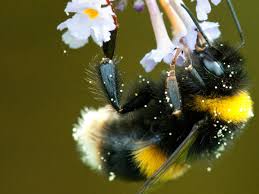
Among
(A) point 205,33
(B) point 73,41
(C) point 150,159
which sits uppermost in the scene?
(B) point 73,41

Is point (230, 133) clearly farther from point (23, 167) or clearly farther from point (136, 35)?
point (23, 167)

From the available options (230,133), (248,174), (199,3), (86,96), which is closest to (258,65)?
(248,174)

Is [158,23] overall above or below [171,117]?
above

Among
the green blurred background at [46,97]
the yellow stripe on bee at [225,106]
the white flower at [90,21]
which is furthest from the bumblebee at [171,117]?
the green blurred background at [46,97]

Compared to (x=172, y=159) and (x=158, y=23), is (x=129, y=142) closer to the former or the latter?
(x=172, y=159)

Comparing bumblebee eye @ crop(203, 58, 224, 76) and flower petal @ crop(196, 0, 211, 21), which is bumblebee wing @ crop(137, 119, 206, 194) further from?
flower petal @ crop(196, 0, 211, 21)

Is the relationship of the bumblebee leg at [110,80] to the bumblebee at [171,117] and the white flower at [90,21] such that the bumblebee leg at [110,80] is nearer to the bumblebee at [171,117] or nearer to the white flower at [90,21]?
the bumblebee at [171,117]

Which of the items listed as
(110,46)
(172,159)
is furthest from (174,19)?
(172,159)
